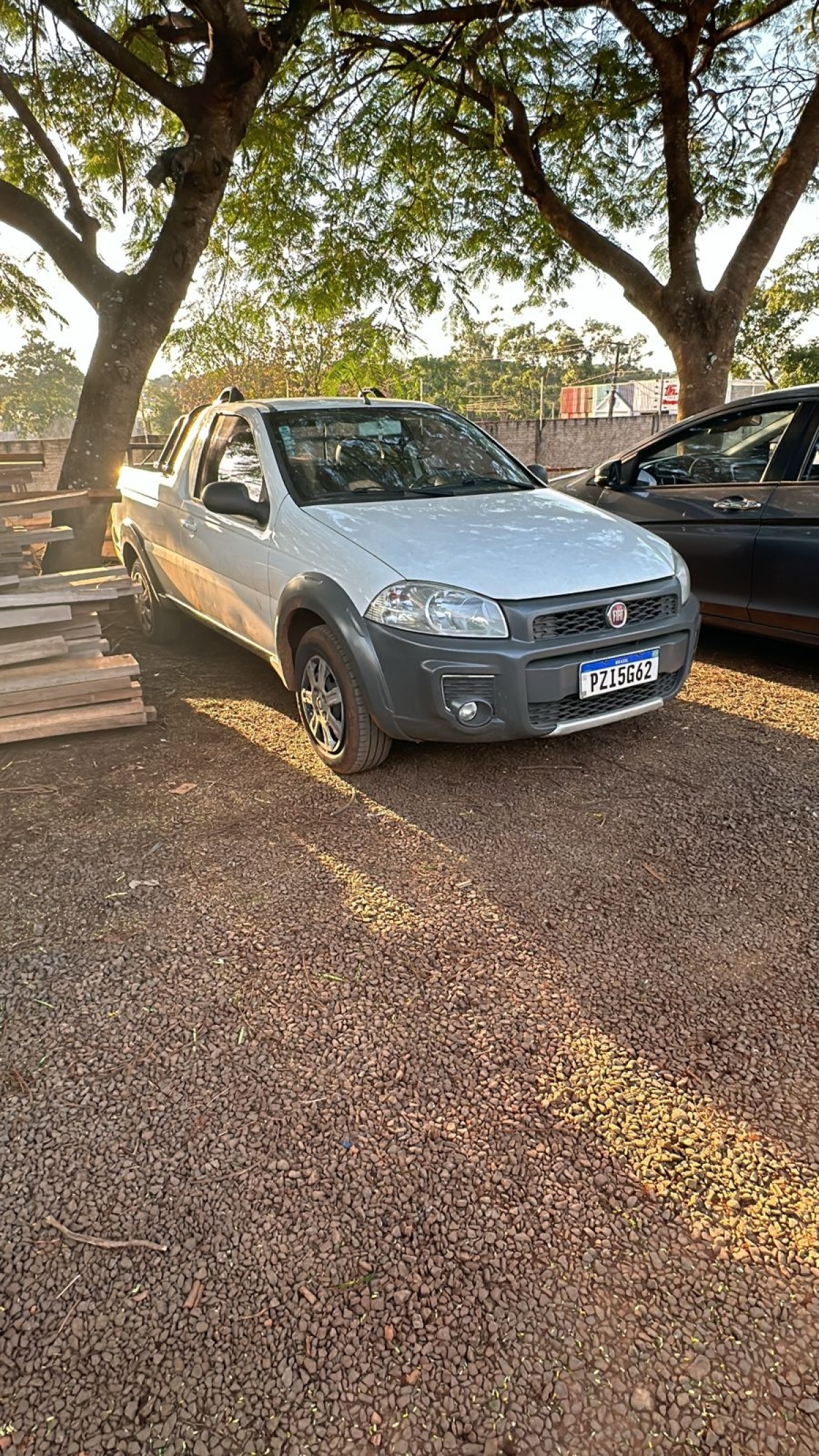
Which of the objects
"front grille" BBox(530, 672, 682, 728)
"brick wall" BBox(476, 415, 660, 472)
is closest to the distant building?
"brick wall" BBox(476, 415, 660, 472)

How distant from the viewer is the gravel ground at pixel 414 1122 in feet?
4.61

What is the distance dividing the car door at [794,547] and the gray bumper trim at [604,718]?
1.61 m

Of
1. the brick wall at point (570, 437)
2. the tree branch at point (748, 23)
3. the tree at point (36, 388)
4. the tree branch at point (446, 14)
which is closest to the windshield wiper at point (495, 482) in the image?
the tree branch at point (446, 14)

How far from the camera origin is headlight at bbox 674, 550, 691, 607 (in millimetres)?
3777

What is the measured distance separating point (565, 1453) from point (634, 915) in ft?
5.25

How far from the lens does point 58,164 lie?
28.3 feet

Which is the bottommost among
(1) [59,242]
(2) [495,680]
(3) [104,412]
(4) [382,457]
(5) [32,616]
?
(2) [495,680]

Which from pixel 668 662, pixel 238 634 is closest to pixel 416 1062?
pixel 668 662

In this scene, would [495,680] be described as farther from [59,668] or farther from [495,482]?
[59,668]

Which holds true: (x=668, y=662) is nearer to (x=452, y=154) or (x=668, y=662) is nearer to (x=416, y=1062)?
(x=416, y=1062)

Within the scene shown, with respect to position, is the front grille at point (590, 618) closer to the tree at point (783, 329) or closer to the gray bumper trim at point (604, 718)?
the gray bumper trim at point (604, 718)

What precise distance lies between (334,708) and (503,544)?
1.07m

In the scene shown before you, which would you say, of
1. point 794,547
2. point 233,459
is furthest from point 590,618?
point 233,459

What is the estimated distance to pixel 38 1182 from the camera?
181 centimetres
